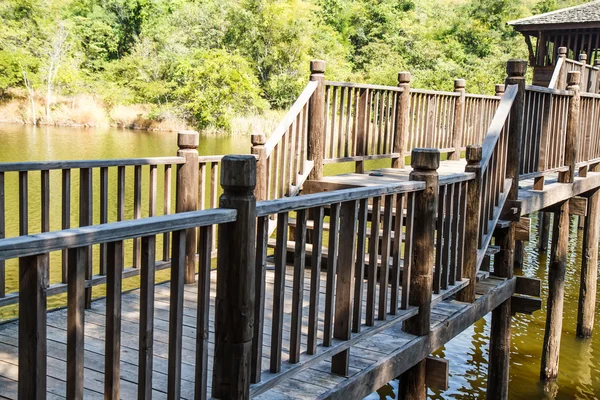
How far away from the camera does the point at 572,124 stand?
344 inches

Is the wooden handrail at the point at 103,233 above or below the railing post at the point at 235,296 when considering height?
above

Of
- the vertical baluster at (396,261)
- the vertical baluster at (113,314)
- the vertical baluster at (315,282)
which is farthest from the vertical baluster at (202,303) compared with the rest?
the vertical baluster at (396,261)

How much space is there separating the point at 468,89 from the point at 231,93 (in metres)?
15.7

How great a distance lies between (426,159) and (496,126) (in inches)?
77.0

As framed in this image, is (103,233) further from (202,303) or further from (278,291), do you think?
(278,291)

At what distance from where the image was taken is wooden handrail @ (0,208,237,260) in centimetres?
196

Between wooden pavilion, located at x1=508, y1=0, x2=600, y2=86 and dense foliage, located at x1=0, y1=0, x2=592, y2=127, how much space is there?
1916 centimetres

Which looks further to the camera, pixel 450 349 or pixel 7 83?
pixel 7 83

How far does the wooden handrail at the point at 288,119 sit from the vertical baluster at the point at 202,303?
3727 millimetres

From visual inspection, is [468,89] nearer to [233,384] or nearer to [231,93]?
[231,93]

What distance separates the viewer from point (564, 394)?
938 cm

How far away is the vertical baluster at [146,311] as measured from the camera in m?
2.49

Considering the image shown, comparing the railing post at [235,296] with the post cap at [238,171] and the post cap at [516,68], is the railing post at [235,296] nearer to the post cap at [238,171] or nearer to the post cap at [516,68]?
the post cap at [238,171]

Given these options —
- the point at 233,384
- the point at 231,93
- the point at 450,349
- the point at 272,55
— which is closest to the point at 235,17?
the point at 272,55
